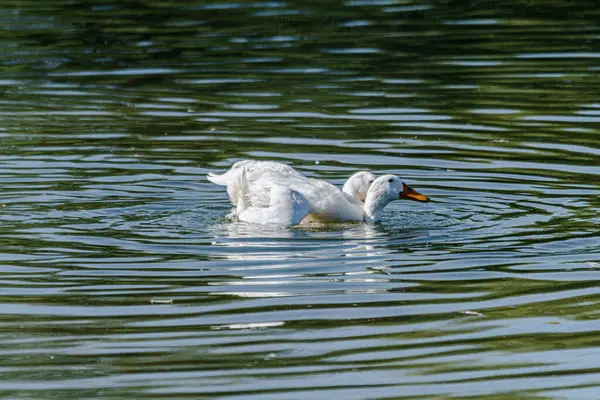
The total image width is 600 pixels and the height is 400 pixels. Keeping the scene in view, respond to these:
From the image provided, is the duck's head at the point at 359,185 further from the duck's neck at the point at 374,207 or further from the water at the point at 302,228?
the duck's neck at the point at 374,207

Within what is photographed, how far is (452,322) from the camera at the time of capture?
8.73 m

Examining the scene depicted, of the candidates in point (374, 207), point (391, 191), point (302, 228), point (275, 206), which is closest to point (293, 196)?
point (275, 206)

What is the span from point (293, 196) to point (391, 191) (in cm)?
103

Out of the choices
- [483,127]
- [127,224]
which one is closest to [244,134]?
[483,127]

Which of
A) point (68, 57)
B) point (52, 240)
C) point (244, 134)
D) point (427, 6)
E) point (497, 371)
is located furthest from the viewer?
point (427, 6)

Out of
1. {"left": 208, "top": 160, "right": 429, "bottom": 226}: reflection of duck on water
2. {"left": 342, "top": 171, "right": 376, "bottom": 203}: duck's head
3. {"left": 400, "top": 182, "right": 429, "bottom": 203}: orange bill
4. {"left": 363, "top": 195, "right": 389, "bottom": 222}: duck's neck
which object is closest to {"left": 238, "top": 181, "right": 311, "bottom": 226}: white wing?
{"left": 208, "top": 160, "right": 429, "bottom": 226}: reflection of duck on water

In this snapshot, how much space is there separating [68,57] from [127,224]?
416 inches

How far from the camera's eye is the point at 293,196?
12.2m

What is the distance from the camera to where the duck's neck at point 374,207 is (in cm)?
1254

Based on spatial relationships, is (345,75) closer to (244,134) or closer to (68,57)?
(244,134)

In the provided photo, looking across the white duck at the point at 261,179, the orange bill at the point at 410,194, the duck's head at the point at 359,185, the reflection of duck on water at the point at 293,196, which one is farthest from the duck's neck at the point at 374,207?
the duck's head at the point at 359,185

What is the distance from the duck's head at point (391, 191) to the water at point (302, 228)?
26 centimetres

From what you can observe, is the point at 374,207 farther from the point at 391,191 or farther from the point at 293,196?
the point at 293,196

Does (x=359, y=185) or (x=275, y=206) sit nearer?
(x=275, y=206)
